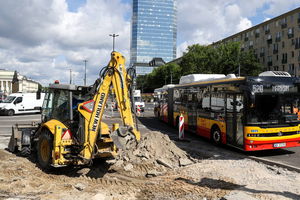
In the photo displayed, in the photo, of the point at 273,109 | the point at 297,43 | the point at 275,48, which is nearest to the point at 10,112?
the point at 273,109

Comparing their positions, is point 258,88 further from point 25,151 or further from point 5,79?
point 5,79

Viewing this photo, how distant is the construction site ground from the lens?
18.2 ft

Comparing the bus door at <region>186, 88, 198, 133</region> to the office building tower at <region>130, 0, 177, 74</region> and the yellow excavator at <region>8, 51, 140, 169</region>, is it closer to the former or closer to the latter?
the yellow excavator at <region>8, 51, 140, 169</region>

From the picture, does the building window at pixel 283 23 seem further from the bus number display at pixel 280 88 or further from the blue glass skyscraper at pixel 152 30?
the blue glass skyscraper at pixel 152 30

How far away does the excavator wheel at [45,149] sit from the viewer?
699 cm

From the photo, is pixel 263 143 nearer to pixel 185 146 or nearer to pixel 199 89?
pixel 185 146

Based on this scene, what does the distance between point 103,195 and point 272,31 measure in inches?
2307

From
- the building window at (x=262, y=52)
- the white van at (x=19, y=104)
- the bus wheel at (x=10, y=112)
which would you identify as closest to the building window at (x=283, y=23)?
the building window at (x=262, y=52)

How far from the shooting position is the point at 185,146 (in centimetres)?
1088

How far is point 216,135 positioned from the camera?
11.1 metres

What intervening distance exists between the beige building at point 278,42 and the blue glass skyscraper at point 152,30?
355 feet

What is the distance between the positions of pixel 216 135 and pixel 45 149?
23.0ft

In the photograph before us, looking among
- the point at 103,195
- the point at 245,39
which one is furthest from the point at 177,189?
the point at 245,39

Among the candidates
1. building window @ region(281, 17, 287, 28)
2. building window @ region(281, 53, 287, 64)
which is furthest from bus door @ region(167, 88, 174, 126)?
building window @ region(281, 17, 287, 28)
